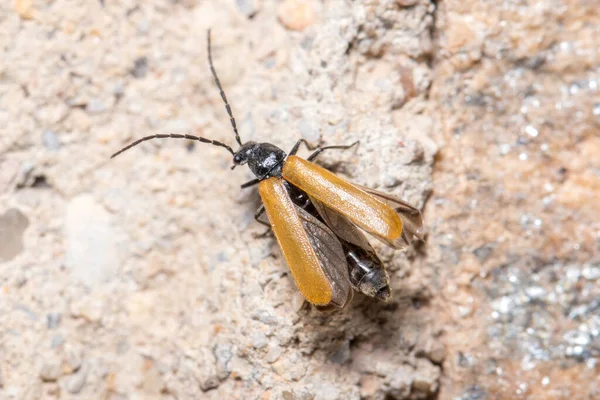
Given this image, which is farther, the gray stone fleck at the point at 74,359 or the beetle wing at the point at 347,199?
the gray stone fleck at the point at 74,359

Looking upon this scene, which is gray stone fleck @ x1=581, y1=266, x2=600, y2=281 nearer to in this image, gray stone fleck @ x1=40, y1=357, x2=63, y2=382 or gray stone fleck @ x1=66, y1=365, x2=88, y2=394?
gray stone fleck @ x1=66, y1=365, x2=88, y2=394

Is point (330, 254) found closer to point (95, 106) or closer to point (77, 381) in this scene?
point (77, 381)

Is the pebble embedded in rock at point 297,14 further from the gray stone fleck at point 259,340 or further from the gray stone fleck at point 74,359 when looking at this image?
the gray stone fleck at point 74,359

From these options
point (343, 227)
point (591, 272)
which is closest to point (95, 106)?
point (343, 227)

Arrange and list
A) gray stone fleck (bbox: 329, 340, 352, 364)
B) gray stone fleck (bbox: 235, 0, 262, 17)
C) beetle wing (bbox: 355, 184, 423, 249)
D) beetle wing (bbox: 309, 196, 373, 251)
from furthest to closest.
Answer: gray stone fleck (bbox: 235, 0, 262, 17), gray stone fleck (bbox: 329, 340, 352, 364), beetle wing (bbox: 309, 196, 373, 251), beetle wing (bbox: 355, 184, 423, 249)

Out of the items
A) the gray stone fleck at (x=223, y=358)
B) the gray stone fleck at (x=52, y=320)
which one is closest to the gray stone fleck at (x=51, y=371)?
the gray stone fleck at (x=52, y=320)

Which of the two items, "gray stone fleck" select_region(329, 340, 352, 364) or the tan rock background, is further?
the tan rock background

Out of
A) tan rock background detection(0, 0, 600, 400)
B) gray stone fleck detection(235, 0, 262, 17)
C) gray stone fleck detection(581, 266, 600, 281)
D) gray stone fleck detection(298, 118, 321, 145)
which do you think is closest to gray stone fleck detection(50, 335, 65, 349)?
tan rock background detection(0, 0, 600, 400)

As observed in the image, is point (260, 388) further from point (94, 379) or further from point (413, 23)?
point (413, 23)
